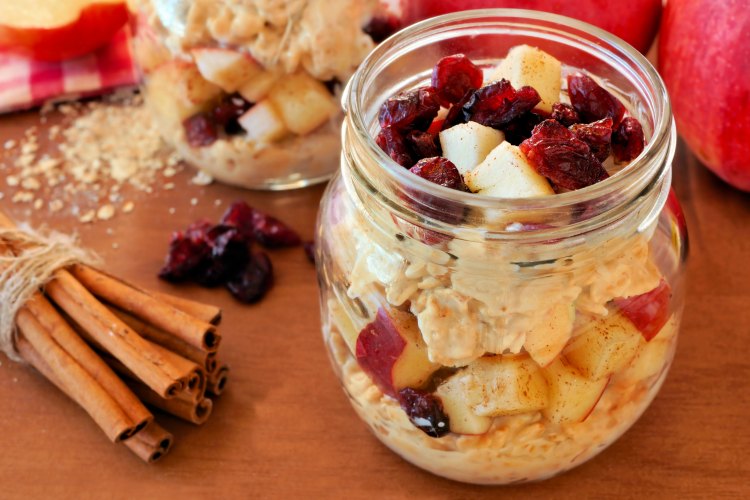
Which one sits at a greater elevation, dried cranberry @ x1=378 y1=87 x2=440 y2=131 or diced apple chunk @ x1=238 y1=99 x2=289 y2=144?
dried cranberry @ x1=378 y1=87 x2=440 y2=131

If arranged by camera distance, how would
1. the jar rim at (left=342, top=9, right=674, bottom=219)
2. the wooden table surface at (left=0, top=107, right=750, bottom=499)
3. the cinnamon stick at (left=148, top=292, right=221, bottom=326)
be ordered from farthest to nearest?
the cinnamon stick at (left=148, top=292, right=221, bottom=326), the wooden table surface at (left=0, top=107, right=750, bottom=499), the jar rim at (left=342, top=9, right=674, bottom=219)

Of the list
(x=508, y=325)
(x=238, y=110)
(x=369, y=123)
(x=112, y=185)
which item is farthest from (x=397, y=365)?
(x=112, y=185)

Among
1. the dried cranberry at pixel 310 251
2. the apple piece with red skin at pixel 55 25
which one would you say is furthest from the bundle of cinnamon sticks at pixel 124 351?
the apple piece with red skin at pixel 55 25

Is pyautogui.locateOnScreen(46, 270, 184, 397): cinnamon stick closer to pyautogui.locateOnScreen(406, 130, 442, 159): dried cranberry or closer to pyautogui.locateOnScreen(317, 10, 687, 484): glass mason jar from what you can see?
pyautogui.locateOnScreen(317, 10, 687, 484): glass mason jar

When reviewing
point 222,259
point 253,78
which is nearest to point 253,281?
point 222,259

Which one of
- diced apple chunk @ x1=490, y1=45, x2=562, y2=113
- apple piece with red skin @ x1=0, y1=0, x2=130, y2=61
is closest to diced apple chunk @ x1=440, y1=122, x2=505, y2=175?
diced apple chunk @ x1=490, y1=45, x2=562, y2=113

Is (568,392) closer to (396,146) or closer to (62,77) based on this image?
(396,146)
